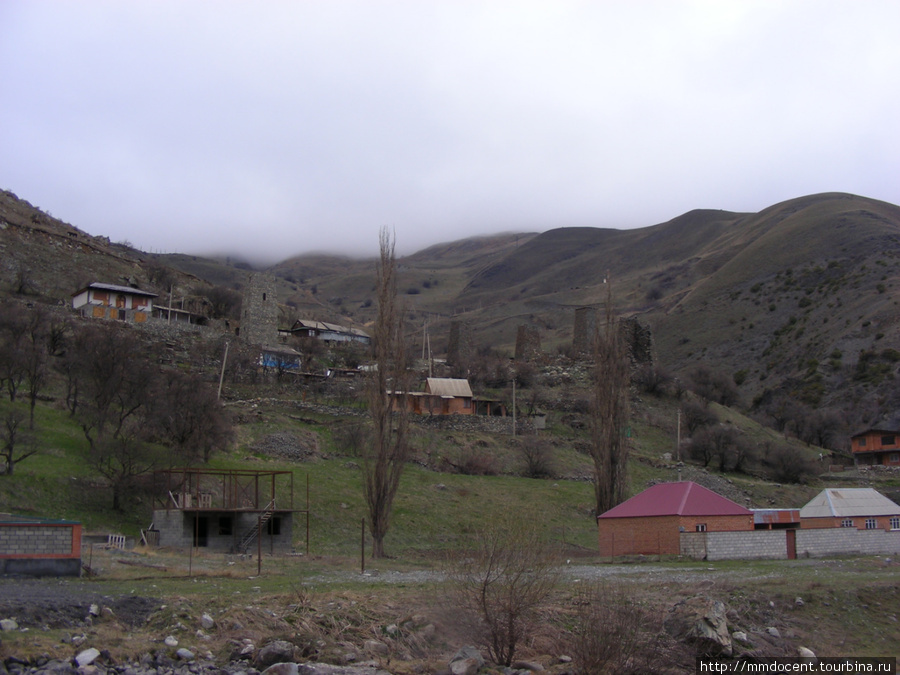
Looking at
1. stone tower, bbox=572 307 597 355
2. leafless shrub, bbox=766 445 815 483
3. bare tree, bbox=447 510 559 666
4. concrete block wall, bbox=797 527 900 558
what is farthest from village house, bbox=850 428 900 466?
bare tree, bbox=447 510 559 666

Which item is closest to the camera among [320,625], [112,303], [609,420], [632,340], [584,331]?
[320,625]

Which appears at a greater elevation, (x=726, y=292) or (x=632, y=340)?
(x=726, y=292)

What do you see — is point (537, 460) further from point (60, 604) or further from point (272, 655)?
point (60, 604)

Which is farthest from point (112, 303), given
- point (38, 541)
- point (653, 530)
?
point (653, 530)

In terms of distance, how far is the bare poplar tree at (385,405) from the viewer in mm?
26203

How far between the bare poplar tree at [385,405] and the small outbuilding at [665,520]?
25.1ft

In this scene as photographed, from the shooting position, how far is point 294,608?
1487cm

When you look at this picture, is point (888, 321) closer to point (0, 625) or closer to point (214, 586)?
point (214, 586)

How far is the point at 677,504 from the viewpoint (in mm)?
26703

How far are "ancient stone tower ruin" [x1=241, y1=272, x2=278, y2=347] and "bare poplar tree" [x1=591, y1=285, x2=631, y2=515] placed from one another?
31.9m

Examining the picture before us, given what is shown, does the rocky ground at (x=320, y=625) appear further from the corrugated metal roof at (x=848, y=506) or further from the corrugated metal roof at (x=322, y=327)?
the corrugated metal roof at (x=322, y=327)

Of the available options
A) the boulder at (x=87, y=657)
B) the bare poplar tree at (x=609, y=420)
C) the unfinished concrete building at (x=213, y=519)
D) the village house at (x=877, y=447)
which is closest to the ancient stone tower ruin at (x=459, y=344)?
the village house at (x=877, y=447)

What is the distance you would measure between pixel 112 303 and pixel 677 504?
42.8 meters

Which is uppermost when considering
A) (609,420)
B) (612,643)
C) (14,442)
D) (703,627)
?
(609,420)
